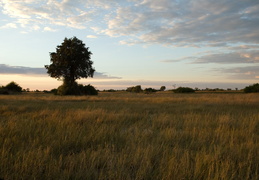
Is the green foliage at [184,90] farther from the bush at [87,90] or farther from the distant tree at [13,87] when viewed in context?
the distant tree at [13,87]

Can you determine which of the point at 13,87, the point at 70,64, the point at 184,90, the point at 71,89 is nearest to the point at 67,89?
the point at 71,89

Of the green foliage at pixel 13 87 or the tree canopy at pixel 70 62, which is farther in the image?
the green foliage at pixel 13 87

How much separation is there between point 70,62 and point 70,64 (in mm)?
439

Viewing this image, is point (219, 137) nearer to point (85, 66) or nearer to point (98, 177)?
point (98, 177)

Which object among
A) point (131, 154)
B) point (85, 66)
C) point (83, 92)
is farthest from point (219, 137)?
point (83, 92)

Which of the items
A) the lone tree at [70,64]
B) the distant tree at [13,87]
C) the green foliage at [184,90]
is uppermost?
the lone tree at [70,64]

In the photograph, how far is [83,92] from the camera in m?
36.6

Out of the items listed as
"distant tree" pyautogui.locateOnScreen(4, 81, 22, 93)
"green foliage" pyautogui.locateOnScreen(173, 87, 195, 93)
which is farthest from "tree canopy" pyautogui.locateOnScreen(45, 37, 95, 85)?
"green foliage" pyautogui.locateOnScreen(173, 87, 195, 93)

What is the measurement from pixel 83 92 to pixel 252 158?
34919mm

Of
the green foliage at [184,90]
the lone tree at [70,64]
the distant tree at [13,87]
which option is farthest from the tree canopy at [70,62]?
the green foliage at [184,90]

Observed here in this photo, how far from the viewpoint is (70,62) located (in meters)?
32.1

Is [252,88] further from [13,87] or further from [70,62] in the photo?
[13,87]

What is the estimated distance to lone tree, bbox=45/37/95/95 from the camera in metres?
32.0

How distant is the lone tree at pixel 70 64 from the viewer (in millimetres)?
32031
